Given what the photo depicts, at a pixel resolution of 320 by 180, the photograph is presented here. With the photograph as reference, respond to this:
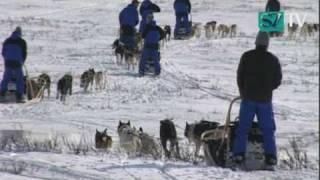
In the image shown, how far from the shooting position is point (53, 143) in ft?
28.0

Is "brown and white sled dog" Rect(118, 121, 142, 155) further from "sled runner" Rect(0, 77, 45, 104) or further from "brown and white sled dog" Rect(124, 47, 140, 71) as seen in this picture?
"brown and white sled dog" Rect(124, 47, 140, 71)

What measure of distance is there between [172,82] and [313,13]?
18.2 m

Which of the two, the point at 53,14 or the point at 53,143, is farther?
the point at 53,14

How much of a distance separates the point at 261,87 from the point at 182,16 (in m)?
14.7

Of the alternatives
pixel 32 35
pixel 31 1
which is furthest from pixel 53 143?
pixel 31 1

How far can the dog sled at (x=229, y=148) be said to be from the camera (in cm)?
706

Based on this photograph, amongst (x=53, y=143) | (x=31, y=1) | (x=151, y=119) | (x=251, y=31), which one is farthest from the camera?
(x=31, y=1)

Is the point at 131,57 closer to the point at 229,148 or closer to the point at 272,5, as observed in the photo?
the point at 272,5

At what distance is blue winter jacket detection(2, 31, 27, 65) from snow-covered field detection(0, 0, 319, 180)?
778mm

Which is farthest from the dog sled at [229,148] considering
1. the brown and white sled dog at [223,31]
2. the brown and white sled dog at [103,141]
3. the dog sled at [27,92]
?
the brown and white sled dog at [223,31]

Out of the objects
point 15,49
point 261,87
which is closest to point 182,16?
point 15,49

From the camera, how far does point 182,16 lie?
21.4 metres

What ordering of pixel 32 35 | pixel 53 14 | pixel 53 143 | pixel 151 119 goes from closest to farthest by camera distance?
1. pixel 53 143
2. pixel 151 119
3. pixel 32 35
4. pixel 53 14

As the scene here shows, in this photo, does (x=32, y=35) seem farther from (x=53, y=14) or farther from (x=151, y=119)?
(x=151, y=119)
